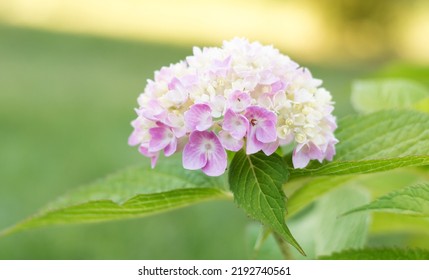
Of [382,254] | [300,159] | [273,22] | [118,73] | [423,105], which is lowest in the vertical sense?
[382,254]

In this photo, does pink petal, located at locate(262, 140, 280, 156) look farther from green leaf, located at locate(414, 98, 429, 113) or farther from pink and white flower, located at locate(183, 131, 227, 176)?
green leaf, located at locate(414, 98, 429, 113)

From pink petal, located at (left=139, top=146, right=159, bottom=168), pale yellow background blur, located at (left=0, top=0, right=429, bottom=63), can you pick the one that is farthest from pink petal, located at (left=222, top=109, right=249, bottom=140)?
pale yellow background blur, located at (left=0, top=0, right=429, bottom=63)

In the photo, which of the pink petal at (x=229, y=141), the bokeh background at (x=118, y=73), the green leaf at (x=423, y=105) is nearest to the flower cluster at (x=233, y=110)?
the pink petal at (x=229, y=141)

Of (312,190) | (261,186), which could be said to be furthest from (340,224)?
(261,186)

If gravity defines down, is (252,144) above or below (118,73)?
below

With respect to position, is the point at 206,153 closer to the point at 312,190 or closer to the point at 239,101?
the point at 239,101

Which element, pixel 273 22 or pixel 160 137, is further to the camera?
pixel 273 22

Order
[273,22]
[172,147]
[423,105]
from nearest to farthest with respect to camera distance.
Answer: [172,147]
[423,105]
[273,22]
